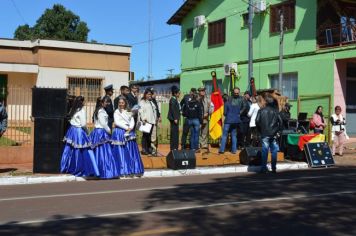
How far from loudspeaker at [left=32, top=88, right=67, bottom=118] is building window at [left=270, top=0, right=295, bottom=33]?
16666 mm

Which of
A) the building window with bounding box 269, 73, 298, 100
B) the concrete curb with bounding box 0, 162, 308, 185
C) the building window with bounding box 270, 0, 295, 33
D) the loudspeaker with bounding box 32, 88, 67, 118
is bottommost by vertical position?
the concrete curb with bounding box 0, 162, 308, 185

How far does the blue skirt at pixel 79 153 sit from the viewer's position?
1302cm

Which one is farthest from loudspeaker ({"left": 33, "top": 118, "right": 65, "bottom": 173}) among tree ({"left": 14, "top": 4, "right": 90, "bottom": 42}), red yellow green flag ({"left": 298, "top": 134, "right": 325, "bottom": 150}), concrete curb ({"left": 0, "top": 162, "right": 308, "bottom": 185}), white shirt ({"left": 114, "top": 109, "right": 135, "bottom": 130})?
tree ({"left": 14, "top": 4, "right": 90, "bottom": 42})

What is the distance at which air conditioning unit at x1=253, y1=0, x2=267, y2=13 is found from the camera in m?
28.9

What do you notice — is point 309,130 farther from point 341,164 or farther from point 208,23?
point 208,23

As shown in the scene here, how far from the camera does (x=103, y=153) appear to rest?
42.9 ft

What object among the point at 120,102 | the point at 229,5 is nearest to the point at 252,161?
the point at 120,102

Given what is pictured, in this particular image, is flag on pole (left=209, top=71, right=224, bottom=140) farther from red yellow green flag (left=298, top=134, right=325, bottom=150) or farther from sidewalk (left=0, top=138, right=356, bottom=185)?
red yellow green flag (left=298, top=134, right=325, bottom=150)

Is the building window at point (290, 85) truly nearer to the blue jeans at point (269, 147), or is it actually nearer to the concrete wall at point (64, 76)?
Answer: the concrete wall at point (64, 76)

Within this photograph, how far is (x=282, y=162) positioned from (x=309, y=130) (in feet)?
11.6

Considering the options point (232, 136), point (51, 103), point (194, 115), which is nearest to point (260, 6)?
point (232, 136)

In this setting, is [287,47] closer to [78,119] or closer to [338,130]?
[338,130]

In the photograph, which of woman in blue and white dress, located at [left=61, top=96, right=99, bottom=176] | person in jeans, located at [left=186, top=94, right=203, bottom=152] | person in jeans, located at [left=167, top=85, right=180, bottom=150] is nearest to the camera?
woman in blue and white dress, located at [left=61, top=96, right=99, bottom=176]

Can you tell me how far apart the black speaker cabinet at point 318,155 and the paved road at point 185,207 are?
332 cm
